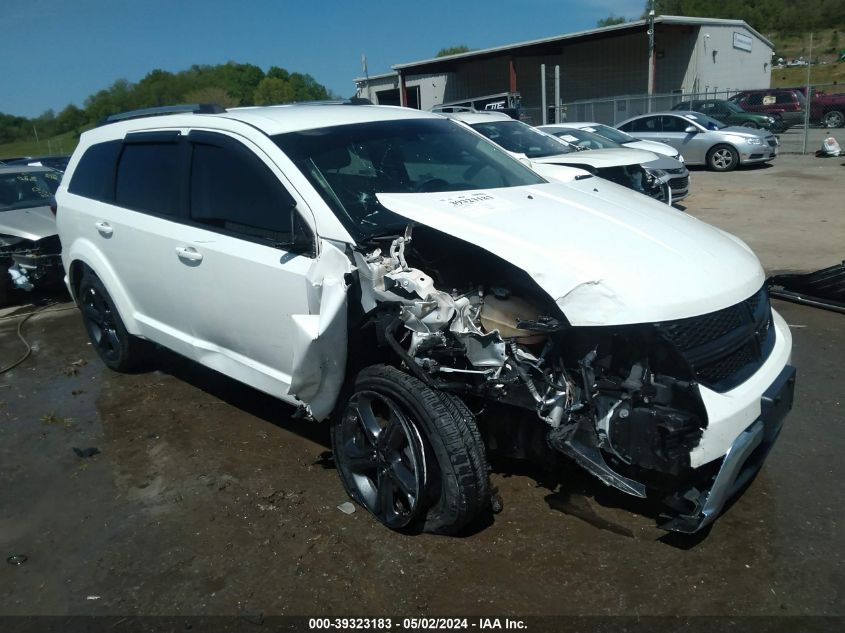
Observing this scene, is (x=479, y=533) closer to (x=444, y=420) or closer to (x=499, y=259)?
(x=444, y=420)

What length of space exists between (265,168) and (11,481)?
7.87ft

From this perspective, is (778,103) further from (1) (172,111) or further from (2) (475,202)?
(2) (475,202)

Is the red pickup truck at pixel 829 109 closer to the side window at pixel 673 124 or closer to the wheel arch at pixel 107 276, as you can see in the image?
the side window at pixel 673 124

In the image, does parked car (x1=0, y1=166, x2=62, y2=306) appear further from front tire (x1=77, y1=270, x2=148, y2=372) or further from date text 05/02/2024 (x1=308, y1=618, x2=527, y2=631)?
date text 05/02/2024 (x1=308, y1=618, x2=527, y2=631)

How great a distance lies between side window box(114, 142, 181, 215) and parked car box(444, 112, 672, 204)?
4.35m

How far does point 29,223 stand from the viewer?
828cm

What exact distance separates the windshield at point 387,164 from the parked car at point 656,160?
6.96 m

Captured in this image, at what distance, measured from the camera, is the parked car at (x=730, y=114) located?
21.9 meters

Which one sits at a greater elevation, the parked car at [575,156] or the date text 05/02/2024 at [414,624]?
the parked car at [575,156]

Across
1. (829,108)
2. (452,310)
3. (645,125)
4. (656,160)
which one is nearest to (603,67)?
(829,108)

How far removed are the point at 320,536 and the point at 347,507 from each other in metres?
0.26

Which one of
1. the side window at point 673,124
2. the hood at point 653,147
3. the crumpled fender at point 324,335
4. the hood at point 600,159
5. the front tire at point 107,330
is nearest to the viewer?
the crumpled fender at point 324,335

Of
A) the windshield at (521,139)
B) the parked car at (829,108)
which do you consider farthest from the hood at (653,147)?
the parked car at (829,108)

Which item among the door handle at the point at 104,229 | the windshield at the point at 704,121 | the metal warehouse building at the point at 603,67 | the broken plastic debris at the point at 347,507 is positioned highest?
the metal warehouse building at the point at 603,67
